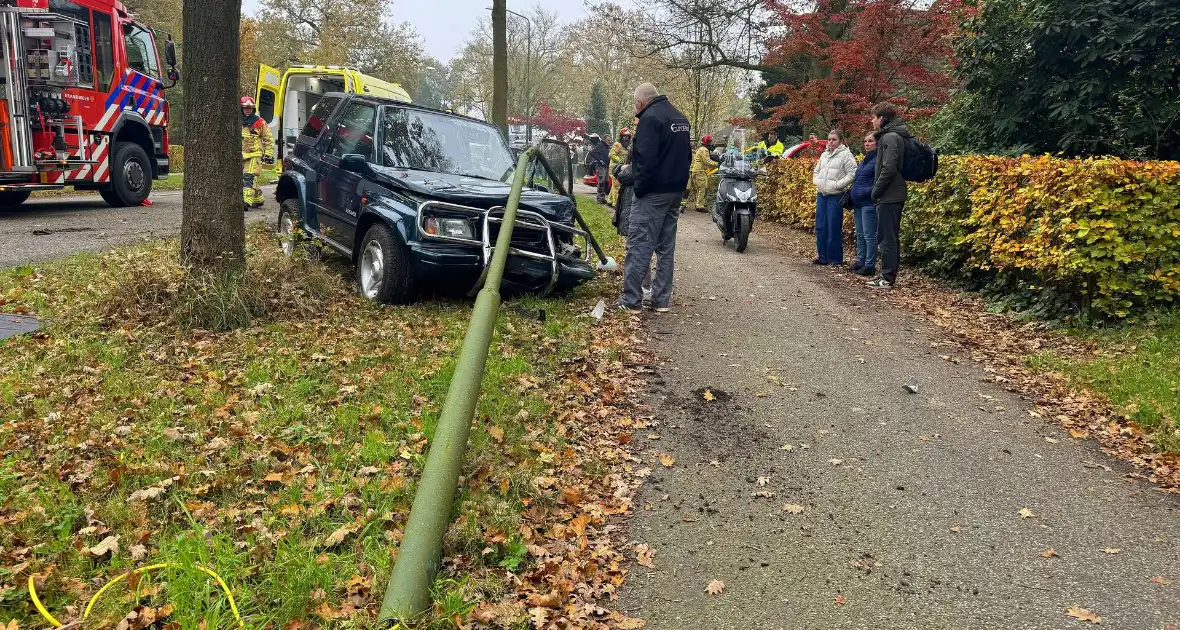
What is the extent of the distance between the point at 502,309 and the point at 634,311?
131cm

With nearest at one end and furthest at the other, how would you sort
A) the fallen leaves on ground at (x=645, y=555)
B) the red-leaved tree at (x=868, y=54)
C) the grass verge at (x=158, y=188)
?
the fallen leaves on ground at (x=645, y=555) < the red-leaved tree at (x=868, y=54) < the grass verge at (x=158, y=188)

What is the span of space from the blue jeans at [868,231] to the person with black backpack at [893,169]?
586mm

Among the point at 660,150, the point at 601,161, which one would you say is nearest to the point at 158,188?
the point at 601,161

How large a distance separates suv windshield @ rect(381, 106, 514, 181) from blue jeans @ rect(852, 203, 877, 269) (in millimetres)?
4357

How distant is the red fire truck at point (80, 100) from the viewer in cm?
1115

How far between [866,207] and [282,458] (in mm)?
7582

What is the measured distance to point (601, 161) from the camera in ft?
66.4

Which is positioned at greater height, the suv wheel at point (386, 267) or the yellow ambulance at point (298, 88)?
the yellow ambulance at point (298, 88)

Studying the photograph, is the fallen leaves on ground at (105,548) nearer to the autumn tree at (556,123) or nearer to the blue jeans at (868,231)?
the blue jeans at (868,231)

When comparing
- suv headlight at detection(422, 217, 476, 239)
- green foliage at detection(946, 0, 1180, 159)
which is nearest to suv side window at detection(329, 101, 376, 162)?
suv headlight at detection(422, 217, 476, 239)

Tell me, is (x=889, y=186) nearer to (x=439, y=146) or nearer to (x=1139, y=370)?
(x=1139, y=370)

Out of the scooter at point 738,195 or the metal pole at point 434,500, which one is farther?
the scooter at point 738,195

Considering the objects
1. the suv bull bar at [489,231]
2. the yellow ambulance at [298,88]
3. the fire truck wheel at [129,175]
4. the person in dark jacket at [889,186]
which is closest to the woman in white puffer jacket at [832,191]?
the person in dark jacket at [889,186]

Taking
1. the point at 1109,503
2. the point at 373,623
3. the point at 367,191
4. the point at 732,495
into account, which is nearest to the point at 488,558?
the point at 373,623
